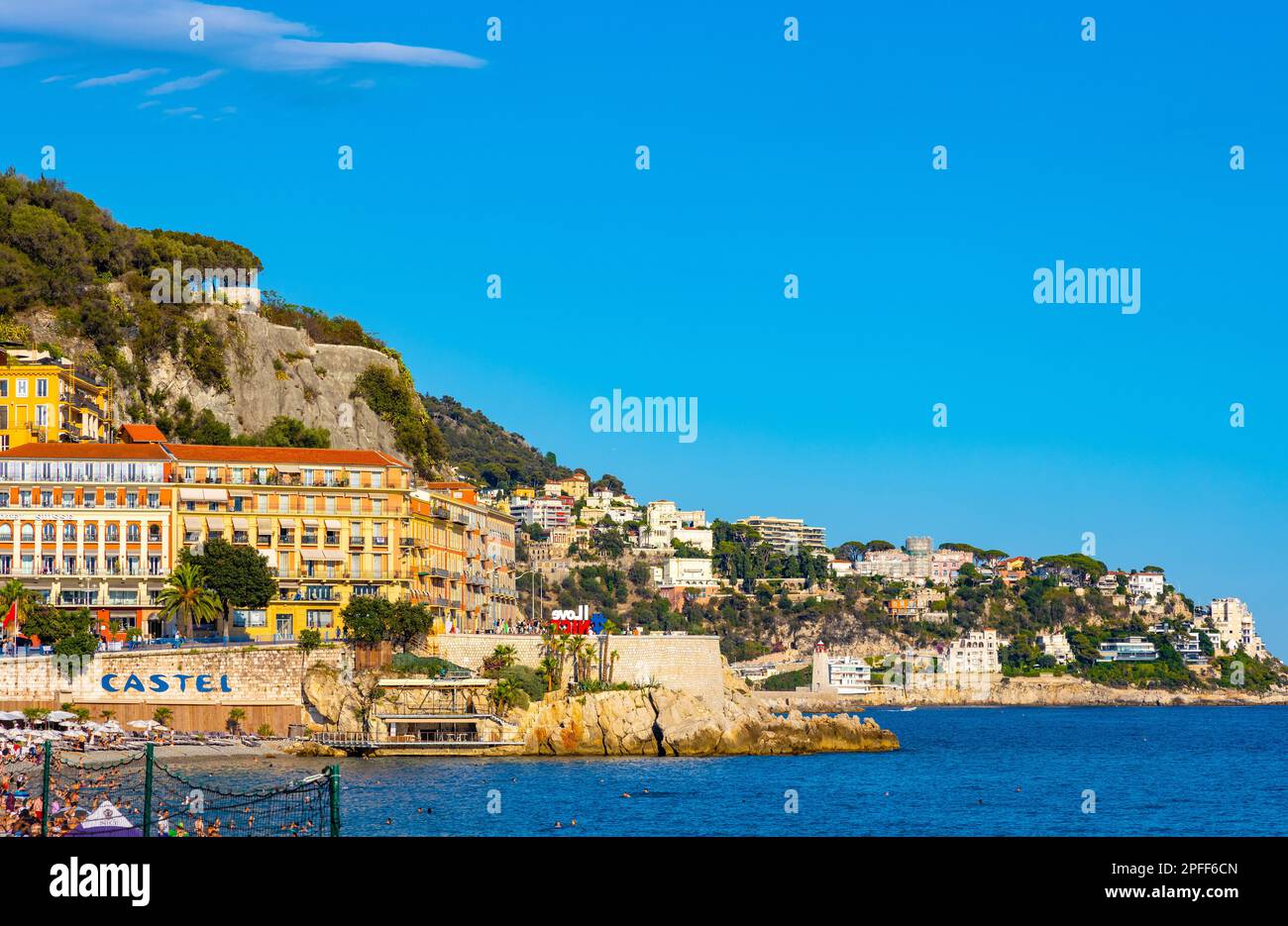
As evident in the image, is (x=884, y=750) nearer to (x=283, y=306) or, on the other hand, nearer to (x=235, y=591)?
(x=235, y=591)

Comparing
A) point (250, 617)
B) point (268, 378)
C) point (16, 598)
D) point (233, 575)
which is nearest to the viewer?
point (16, 598)

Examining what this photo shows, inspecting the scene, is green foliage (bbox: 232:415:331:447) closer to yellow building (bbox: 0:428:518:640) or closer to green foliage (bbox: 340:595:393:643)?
yellow building (bbox: 0:428:518:640)

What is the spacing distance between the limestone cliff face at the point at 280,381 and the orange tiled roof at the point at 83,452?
16.0 meters

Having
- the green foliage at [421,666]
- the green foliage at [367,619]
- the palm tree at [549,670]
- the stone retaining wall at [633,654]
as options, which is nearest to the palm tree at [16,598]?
the green foliage at [367,619]

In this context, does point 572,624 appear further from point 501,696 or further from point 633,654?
point 501,696

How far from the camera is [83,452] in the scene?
73750mm

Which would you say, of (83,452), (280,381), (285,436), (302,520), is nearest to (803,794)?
(302,520)

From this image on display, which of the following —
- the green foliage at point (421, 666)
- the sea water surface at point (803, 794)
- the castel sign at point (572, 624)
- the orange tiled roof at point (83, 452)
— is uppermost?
the orange tiled roof at point (83, 452)

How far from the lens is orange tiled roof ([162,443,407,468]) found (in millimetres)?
77000

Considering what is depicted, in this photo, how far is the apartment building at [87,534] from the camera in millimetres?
71562

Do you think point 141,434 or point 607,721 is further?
point 141,434

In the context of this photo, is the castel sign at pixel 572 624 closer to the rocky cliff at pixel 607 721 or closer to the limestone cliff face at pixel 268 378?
the rocky cliff at pixel 607 721

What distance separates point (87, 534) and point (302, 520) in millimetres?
9814
